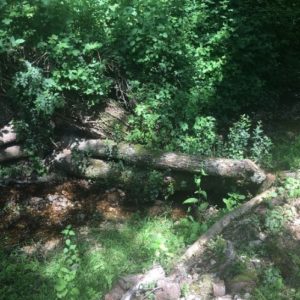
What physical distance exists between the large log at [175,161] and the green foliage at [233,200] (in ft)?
1.01

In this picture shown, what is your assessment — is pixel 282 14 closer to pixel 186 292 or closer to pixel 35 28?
pixel 35 28

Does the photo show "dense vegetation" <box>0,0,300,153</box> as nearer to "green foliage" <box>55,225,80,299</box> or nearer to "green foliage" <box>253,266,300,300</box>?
"green foliage" <box>55,225,80,299</box>

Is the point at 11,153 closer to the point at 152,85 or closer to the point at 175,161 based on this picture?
the point at 152,85

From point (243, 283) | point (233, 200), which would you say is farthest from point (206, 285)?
point (233, 200)

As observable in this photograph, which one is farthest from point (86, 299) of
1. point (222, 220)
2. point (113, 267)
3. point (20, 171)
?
point (20, 171)

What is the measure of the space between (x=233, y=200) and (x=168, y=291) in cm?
237

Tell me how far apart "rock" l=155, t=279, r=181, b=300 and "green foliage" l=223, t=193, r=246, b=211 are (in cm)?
199

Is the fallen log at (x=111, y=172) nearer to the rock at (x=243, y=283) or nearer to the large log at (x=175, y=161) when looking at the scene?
the large log at (x=175, y=161)

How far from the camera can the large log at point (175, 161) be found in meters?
6.77

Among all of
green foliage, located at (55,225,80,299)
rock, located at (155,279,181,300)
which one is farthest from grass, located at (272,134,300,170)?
green foliage, located at (55,225,80,299)

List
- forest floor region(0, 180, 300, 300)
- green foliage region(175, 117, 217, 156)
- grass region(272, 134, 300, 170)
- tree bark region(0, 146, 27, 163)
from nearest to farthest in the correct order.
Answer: forest floor region(0, 180, 300, 300)
grass region(272, 134, 300, 170)
green foliage region(175, 117, 217, 156)
tree bark region(0, 146, 27, 163)

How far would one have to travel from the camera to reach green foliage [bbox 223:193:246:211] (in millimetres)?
6534

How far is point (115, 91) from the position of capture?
26.9 feet

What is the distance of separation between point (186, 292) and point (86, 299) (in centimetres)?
125
